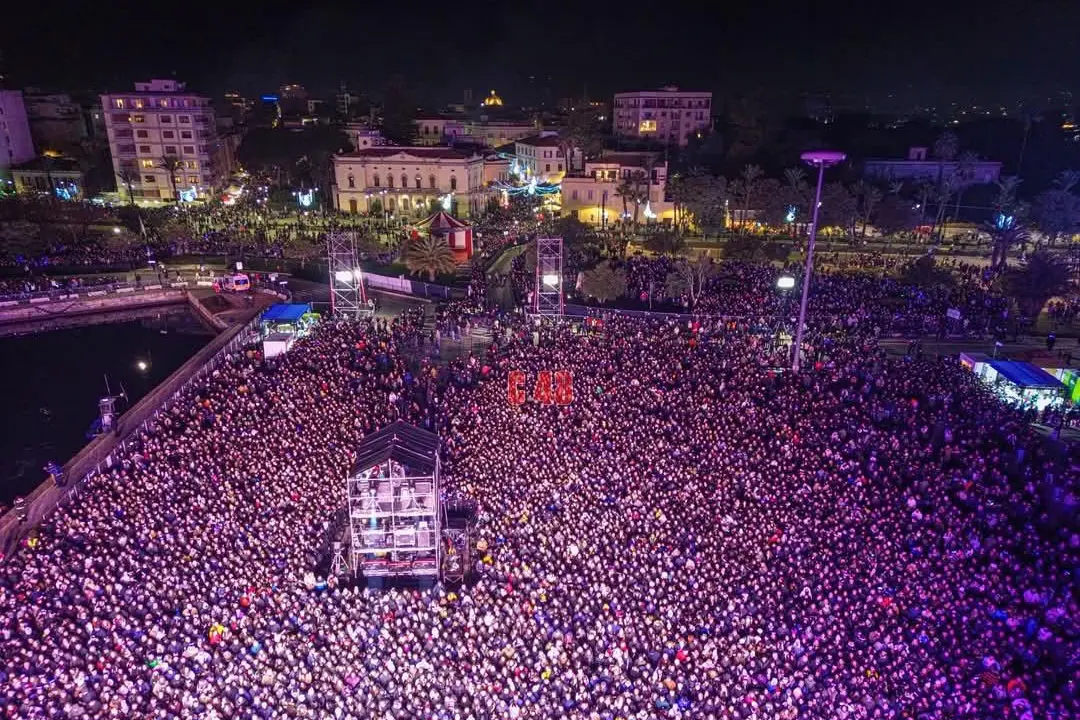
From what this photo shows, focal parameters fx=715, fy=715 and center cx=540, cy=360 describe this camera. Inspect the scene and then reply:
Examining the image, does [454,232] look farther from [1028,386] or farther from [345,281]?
[1028,386]

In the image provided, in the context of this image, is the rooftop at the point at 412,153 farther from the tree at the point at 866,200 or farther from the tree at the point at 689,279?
the tree at the point at 866,200

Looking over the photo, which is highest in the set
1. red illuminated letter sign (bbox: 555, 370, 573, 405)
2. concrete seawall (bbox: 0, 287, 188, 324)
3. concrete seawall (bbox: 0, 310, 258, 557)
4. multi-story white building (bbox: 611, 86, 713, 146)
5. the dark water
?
multi-story white building (bbox: 611, 86, 713, 146)

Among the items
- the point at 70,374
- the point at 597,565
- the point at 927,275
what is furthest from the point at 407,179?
the point at 597,565

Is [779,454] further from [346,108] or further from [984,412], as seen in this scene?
[346,108]

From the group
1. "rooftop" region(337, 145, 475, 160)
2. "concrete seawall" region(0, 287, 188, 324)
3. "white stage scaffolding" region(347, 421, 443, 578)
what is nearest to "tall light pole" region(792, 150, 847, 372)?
"white stage scaffolding" region(347, 421, 443, 578)

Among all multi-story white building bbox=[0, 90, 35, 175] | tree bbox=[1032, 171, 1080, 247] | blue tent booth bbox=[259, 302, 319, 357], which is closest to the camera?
blue tent booth bbox=[259, 302, 319, 357]

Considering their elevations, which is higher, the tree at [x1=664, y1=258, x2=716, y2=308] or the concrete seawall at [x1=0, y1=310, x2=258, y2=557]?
the tree at [x1=664, y1=258, x2=716, y2=308]

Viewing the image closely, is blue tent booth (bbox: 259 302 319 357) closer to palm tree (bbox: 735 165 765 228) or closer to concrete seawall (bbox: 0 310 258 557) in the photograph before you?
concrete seawall (bbox: 0 310 258 557)

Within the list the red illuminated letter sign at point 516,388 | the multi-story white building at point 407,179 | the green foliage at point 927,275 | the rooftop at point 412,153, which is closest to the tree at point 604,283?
the red illuminated letter sign at point 516,388
